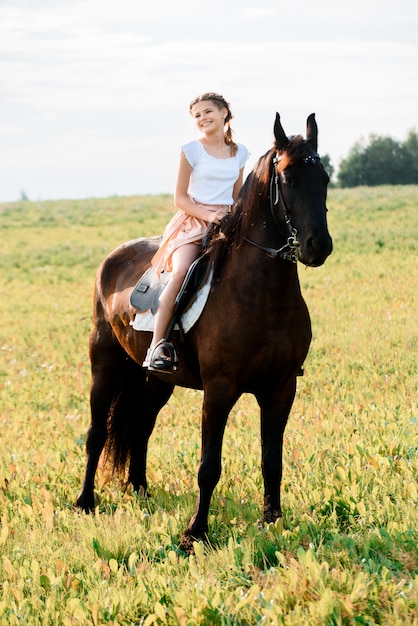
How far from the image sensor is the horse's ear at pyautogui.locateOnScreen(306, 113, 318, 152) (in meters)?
5.06

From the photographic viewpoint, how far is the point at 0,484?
7465mm

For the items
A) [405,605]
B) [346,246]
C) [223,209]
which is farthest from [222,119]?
[346,246]

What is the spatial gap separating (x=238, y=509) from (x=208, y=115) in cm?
307

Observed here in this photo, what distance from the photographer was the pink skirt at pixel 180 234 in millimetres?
6020

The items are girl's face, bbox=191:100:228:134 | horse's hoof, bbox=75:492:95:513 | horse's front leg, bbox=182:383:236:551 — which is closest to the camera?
horse's front leg, bbox=182:383:236:551

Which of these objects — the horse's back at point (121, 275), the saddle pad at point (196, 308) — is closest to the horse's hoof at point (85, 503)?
the horse's back at point (121, 275)

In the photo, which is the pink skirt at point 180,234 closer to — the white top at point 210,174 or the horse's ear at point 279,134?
the white top at point 210,174

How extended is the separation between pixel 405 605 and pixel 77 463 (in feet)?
15.3

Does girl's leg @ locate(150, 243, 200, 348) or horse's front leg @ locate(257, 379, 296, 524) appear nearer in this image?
horse's front leg @ locate(257, 379, 296, 524)

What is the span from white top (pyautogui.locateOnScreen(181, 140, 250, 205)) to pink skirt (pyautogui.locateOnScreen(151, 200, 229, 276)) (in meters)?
0.09

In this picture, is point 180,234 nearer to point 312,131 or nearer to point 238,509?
point 312,131

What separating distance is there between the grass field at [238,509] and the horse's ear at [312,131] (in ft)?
8.26

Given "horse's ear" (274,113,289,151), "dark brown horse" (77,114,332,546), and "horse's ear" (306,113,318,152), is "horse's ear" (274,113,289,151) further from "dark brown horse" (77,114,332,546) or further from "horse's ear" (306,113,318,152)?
"horse's ear" (306,113,318,152)

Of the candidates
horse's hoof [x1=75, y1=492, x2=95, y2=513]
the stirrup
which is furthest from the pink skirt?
horse's hoof [x1=75, y1=492, x2=95, y2=513]
